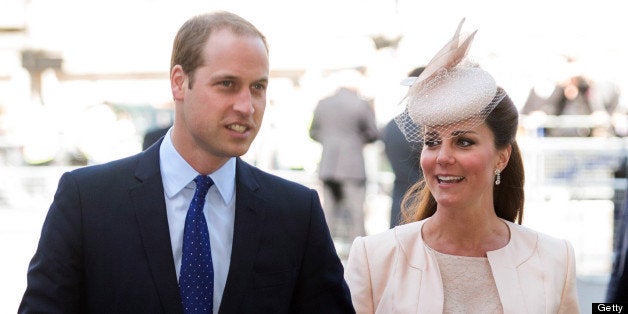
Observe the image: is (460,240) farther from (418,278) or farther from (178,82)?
(178,82)

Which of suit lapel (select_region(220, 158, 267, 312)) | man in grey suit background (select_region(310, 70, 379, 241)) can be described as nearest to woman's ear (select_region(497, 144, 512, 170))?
suit lapel (select_region(220, 158, 267, 312))

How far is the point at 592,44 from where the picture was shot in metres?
19.1

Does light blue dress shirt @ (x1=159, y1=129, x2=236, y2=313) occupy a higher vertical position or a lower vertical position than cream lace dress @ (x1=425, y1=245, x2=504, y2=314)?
higher

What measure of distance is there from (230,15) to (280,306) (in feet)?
2.86

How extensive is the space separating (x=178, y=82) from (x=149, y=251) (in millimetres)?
522

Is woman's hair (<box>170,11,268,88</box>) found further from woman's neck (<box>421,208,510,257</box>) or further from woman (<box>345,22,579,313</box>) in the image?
woman's neck (<box>421,208,510,257</box>)

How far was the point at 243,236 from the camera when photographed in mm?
3250

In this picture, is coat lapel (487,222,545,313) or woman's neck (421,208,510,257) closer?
coat lapel (487,222,545,313)

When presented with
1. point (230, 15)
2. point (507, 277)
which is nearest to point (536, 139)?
point (507, 277)

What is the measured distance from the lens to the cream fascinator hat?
12.9 feet

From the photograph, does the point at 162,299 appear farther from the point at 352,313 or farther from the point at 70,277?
the point at 352,313

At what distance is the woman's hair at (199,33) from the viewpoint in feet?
10.6

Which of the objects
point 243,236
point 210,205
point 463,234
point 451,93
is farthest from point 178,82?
point 463,234

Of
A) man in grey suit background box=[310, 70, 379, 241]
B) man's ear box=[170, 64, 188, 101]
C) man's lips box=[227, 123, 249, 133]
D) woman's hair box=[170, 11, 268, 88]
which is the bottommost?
man in grey suit background box=[310, 70, 379, 241]
